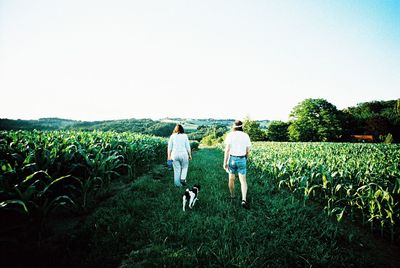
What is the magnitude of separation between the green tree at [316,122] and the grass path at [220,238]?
57.6m

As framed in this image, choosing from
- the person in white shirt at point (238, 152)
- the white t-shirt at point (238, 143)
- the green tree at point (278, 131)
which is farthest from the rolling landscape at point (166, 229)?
the green tree at point (278, 131)

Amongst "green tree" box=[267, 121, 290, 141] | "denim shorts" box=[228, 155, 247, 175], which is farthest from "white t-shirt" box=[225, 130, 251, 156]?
"green tree" box=[267, 121, 290, 141]

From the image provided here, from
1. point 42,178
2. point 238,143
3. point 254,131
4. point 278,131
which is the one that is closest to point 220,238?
point 238,143

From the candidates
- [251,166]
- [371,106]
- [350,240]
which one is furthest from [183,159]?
[371,106]

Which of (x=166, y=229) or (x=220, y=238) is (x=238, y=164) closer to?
(x=220, y=238)

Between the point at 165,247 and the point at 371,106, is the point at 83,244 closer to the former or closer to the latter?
the point at 165,247

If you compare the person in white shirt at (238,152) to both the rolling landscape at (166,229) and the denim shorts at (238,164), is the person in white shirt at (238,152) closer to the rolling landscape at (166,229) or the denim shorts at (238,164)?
the denim shorts at (238,164)

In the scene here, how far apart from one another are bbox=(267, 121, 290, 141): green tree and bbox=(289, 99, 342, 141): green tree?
558cm

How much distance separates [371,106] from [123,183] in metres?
106

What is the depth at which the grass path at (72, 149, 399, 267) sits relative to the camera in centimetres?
264

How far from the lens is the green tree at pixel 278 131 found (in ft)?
209

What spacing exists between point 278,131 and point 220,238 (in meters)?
67.2

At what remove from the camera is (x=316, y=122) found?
177 ft

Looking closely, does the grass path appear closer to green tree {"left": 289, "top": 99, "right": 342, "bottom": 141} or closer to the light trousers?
the light trousers
